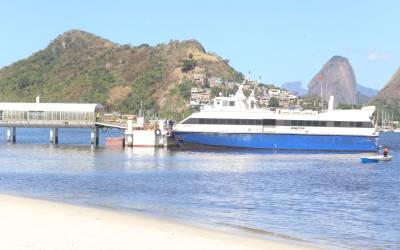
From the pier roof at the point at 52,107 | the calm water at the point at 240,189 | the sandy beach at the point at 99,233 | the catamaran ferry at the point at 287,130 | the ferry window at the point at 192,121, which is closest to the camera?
the sandy beach at the point at 99,233

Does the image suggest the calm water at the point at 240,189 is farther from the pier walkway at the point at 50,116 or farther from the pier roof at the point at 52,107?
the pier roof at the point at 52,107

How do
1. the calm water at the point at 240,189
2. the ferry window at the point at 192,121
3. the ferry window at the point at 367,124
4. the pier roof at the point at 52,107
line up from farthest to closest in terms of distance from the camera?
the pier roof at the point at 52,107
the ferry window at the point at 192,121
the ferry window at the point at 367,124
the calm water at the point at 240,189

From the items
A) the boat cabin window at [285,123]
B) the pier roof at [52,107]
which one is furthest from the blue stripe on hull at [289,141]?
the pier roof at [52,107]

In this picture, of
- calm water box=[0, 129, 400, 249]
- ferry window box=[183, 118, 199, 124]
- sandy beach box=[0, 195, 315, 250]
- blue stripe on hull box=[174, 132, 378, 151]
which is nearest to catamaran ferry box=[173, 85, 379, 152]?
blue stripe on hull box=[174, 132, 378, 151]

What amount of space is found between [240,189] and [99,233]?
25467mm

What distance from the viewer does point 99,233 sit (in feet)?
83.6

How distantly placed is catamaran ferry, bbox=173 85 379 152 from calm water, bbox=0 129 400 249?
31.4ft

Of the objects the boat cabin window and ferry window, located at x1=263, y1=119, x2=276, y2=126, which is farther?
ferry window, located at x1=263, y1=119, x2=276, y2=126

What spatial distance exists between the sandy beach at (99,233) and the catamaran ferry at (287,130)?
62.2 metres

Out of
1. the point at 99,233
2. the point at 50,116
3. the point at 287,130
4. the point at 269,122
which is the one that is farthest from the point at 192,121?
the point at 99,233

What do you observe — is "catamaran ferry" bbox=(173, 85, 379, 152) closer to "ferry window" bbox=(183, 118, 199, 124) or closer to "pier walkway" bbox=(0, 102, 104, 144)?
"ferry window" bbox=(183, 118, 199, 124)

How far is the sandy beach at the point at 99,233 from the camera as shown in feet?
76.1

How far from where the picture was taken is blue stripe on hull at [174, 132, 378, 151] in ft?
311

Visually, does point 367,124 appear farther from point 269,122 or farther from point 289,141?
point 269,122
